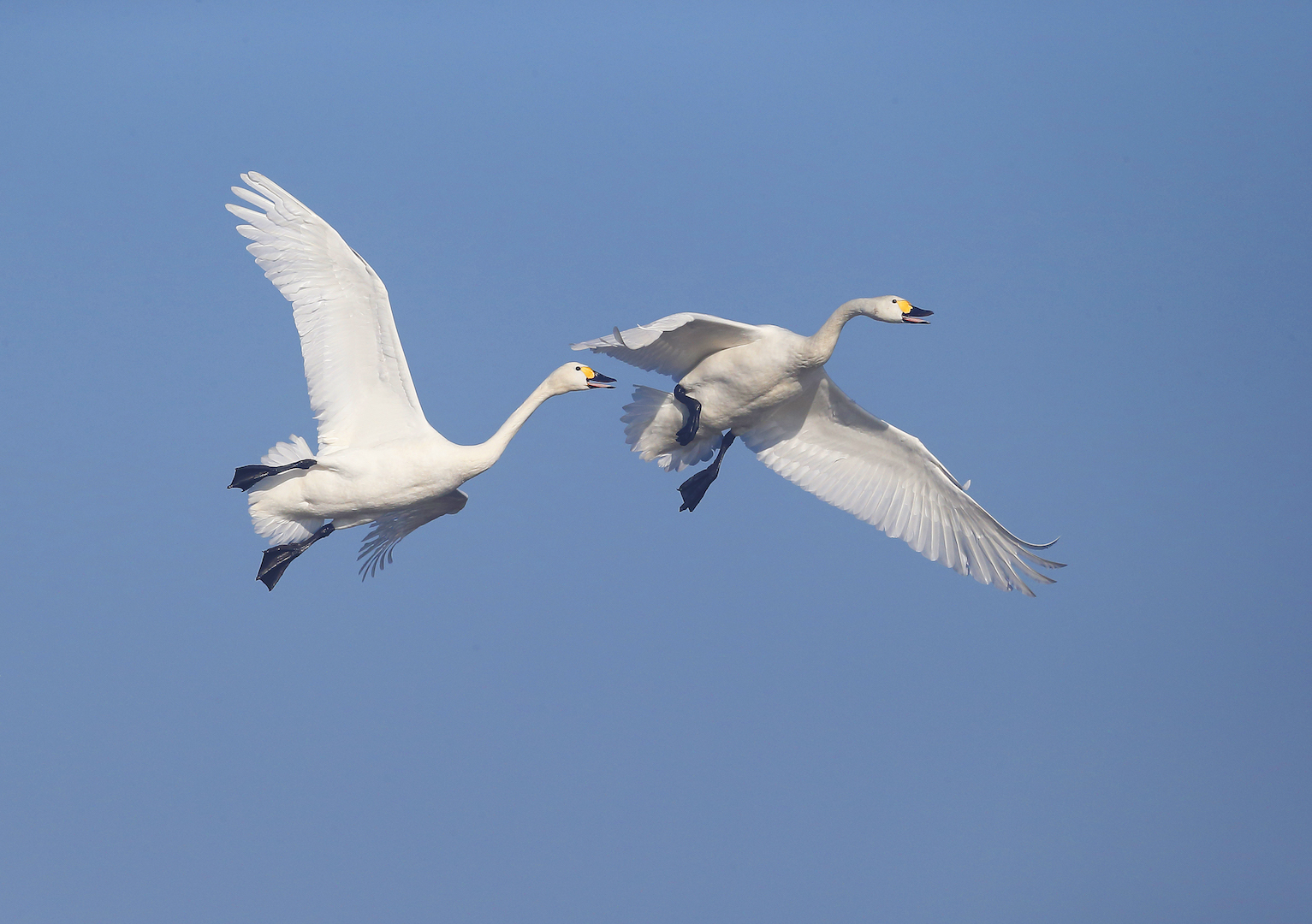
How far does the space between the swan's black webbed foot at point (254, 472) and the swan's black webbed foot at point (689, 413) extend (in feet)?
16.2

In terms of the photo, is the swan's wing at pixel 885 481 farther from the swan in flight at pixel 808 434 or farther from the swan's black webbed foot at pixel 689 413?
the swan's black webbed foot at pixel 689 413

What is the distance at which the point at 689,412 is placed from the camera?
62.0 feet

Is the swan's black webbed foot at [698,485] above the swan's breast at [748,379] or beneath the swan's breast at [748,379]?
beneath

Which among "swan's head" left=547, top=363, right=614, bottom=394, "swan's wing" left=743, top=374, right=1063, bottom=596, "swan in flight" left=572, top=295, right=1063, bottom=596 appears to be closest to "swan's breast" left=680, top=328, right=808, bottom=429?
"swan in flight" left=572, top=295, right=1063, bottom=596

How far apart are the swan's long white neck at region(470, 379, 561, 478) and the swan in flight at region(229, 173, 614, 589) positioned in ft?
0.06

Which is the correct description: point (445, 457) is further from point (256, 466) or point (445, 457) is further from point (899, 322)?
point (899, 322)

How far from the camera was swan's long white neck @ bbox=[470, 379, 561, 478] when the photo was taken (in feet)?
52.7

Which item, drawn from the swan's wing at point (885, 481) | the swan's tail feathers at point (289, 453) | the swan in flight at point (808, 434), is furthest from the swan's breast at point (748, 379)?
the swan's tail feathers at point (289, 453)

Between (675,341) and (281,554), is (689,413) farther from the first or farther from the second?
(281,554)

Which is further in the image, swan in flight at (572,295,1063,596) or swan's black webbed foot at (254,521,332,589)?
swan in flight at (572,295,1063,596)

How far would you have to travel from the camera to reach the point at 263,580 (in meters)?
16.8

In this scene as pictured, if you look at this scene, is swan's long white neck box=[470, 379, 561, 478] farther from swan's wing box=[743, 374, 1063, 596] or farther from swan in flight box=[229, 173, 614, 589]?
swan's wing box=[743, 374, 1063, 596]

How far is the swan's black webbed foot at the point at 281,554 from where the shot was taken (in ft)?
55.2

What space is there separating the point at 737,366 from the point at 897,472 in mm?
2954
